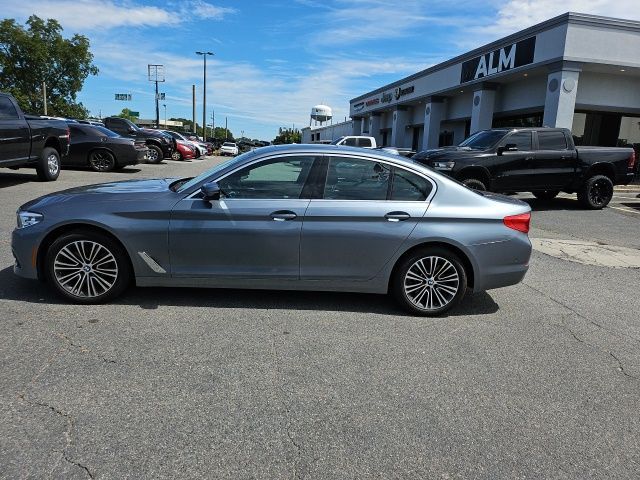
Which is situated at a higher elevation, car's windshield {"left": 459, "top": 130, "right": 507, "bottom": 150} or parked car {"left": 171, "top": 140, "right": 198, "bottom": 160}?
car's windshield {"left": 459, "top": 130, "right": 507, "bottom": 150}

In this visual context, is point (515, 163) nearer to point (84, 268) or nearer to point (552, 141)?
point (552, 141)

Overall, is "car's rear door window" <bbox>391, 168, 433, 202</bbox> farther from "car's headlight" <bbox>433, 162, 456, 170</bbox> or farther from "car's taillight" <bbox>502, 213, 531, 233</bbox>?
"car's headlight" <bbox>433, 162, 456, 170</bbox>

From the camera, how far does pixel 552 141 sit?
40.6ft

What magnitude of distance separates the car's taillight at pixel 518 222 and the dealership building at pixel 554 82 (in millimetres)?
16596

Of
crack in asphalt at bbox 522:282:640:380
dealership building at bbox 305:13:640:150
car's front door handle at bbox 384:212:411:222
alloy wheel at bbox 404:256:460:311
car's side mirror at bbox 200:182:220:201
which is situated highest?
dealership building at bbox 305:13:640:150

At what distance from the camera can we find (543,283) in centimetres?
629

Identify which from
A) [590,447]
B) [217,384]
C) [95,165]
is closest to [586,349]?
[590,447]

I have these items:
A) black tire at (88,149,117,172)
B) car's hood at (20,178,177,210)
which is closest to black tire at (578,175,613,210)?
car's hood at (20,178,177,210)

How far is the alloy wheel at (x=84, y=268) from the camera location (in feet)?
15.4

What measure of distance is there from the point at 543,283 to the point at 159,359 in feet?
15.3

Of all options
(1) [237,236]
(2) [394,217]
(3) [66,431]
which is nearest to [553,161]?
(2) [394,217]

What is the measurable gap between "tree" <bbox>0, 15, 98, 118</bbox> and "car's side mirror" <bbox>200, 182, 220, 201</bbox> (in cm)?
6386

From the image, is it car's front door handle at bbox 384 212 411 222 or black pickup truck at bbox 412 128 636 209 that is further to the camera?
black pickup truck at bbox 412 128 636 209

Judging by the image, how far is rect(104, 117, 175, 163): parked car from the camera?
953 inches
